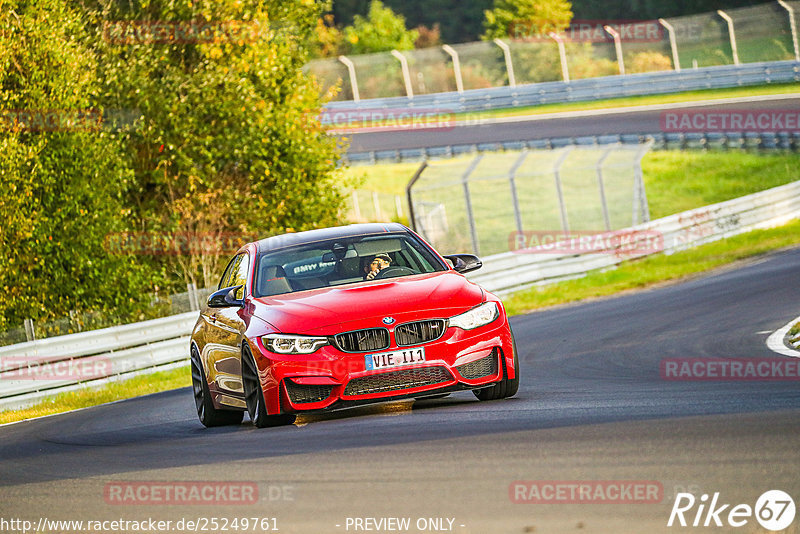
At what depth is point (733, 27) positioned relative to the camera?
145 ft

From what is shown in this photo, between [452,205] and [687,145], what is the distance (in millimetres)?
7838

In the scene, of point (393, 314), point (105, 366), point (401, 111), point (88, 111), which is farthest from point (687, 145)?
point (393, 314)

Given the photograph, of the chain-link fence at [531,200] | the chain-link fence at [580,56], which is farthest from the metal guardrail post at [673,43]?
the chain-link fence at [531,200]

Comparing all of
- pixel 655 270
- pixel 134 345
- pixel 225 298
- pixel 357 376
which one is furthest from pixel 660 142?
pixel 357 376

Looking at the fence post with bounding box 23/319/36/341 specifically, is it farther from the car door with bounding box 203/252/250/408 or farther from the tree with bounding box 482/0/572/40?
the tree with bounding box 482/0/572/40

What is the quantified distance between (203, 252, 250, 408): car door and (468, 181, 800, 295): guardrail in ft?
39.8

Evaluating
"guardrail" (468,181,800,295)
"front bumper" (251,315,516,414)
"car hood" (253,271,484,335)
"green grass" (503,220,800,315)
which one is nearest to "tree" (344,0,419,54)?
"guardrail" (468,181,800,295)

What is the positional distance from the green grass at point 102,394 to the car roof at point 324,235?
22.9 ft

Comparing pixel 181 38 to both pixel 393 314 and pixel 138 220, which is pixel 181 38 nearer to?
pixel 138 220

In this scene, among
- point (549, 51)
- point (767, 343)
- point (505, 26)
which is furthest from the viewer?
point (505, 26)

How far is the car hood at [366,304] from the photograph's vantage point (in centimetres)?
845

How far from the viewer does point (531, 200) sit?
40438 millimetres

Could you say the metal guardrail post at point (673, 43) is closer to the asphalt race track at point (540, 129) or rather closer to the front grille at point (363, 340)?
the asphalt race track at point (540, 129)

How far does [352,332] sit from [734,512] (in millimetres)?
3884
